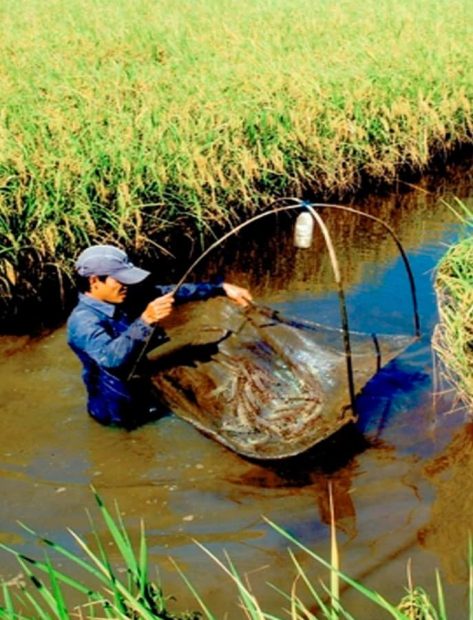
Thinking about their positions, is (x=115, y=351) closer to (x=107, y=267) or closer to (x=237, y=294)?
(x=107, y=267)

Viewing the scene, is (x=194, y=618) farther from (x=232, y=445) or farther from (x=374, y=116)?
(x=374, y=116)

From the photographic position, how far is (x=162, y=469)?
3.95 meters

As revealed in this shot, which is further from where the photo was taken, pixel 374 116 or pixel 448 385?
pixel 374 116

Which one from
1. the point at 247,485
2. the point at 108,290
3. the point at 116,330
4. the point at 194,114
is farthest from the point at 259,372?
the point at 194,114

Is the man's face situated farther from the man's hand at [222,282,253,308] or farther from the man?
the man's hand at [222,282,253,308]

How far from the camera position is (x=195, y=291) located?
13.8 feet

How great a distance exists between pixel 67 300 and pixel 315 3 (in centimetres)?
903

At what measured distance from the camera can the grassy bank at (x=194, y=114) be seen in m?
5.45

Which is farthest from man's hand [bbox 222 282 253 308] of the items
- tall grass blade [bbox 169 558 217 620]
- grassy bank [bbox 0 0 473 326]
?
grassy bank [bbox 0 0 473 326]

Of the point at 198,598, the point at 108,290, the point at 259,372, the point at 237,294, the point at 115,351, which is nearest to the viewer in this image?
the point at 198,598

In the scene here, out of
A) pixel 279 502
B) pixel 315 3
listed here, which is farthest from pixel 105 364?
pixel 315 3

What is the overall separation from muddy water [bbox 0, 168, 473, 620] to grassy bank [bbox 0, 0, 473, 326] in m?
1.03

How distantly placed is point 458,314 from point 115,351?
1.55 metres

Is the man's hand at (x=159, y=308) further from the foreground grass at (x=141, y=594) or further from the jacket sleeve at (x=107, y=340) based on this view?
the foreground grass at (x=141, y=594)
